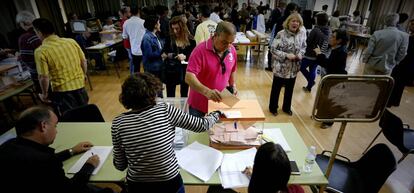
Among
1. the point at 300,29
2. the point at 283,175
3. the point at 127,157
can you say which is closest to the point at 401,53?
the point at 300,29

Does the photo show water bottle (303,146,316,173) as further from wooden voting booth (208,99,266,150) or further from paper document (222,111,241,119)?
paper document (222,111,241,119)

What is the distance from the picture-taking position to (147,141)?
1257mm

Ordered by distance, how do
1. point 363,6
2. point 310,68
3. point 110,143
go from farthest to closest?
1. point 363,6
2. point 310,68
3. point 110,143

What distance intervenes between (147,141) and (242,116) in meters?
0.74

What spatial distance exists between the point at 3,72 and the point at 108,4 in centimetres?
809

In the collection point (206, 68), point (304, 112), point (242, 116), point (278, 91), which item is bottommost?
point (304, 112)

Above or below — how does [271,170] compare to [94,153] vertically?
above

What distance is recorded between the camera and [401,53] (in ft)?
11.9

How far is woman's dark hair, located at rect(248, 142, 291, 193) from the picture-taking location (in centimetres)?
100

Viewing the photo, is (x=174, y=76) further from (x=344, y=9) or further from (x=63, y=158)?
(x=344, y=9)

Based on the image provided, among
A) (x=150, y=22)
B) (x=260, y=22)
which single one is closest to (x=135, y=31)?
(x=150, y=22)

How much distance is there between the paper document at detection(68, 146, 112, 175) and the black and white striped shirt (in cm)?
38

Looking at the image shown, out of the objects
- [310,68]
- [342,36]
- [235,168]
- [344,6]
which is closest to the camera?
[235,168]

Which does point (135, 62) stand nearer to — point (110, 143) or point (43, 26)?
point (43, 26)
